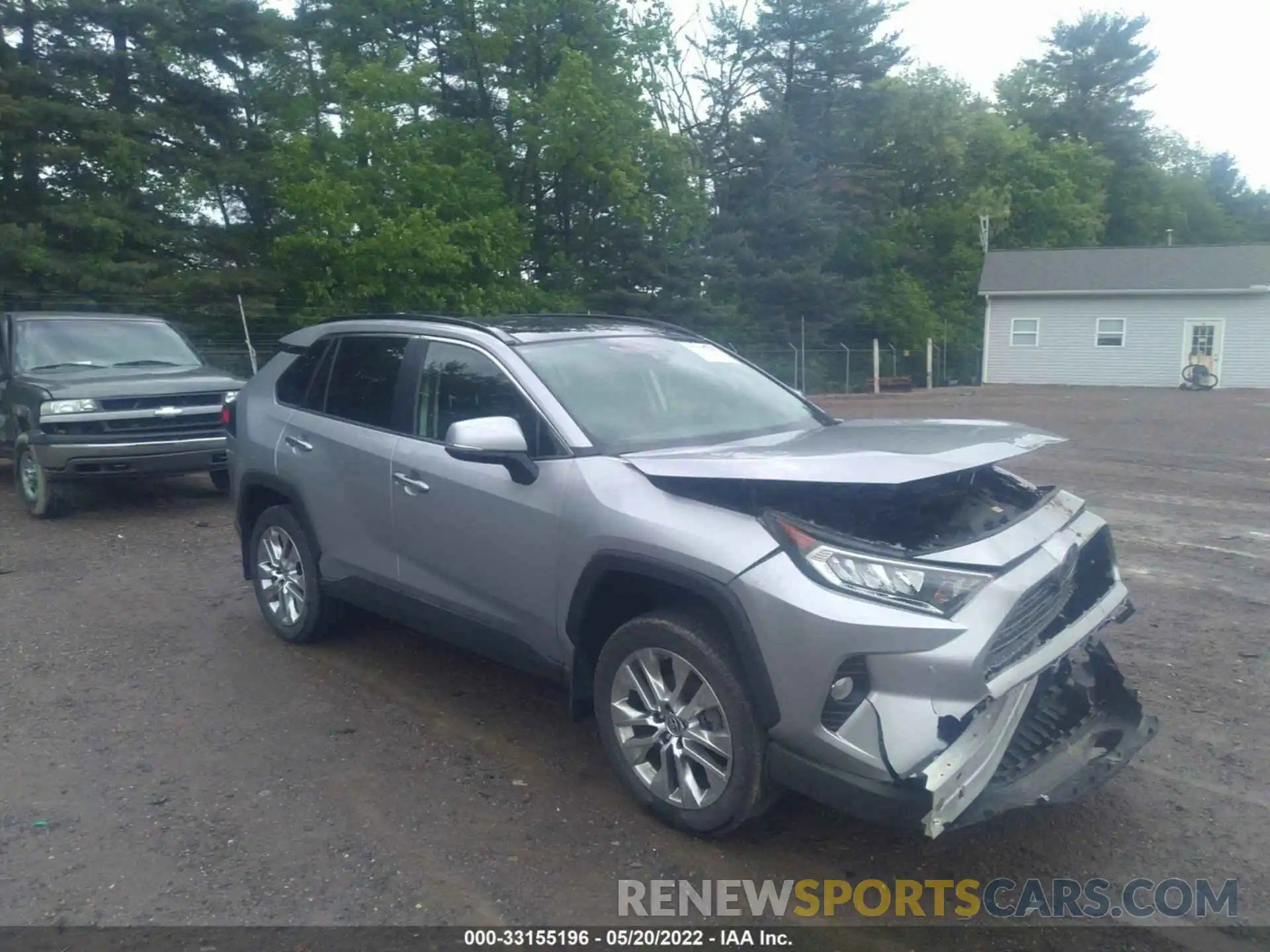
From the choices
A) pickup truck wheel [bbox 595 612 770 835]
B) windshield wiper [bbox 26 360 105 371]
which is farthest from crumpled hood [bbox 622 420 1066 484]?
windshield wiper [bbox 26 360 105 371]

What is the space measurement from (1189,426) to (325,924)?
19.3m

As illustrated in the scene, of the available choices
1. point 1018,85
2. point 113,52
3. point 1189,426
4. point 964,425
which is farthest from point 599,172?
point 1018,85

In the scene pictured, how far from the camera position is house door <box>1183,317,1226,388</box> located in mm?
33906

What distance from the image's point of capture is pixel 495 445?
4.32 metres

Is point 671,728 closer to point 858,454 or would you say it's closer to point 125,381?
point 858,454

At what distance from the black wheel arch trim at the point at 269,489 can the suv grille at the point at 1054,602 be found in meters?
3.62

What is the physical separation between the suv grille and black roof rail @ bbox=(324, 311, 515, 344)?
2.55 m

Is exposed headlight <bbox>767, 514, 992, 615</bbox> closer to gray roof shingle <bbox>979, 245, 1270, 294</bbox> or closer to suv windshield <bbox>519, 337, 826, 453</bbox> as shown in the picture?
suv windshield <bbox>519, 337, 826, 453</bbox>

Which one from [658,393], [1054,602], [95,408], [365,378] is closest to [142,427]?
[95,408]

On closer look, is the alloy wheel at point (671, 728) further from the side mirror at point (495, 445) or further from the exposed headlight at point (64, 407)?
the exposed headlight at point (64, 407)

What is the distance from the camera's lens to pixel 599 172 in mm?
30844

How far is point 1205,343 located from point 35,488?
110ft

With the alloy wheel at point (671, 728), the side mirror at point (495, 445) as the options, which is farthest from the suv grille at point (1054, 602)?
the side mirror at point (495, 445)

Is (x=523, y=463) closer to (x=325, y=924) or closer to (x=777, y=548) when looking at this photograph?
(x=777, y=548)
